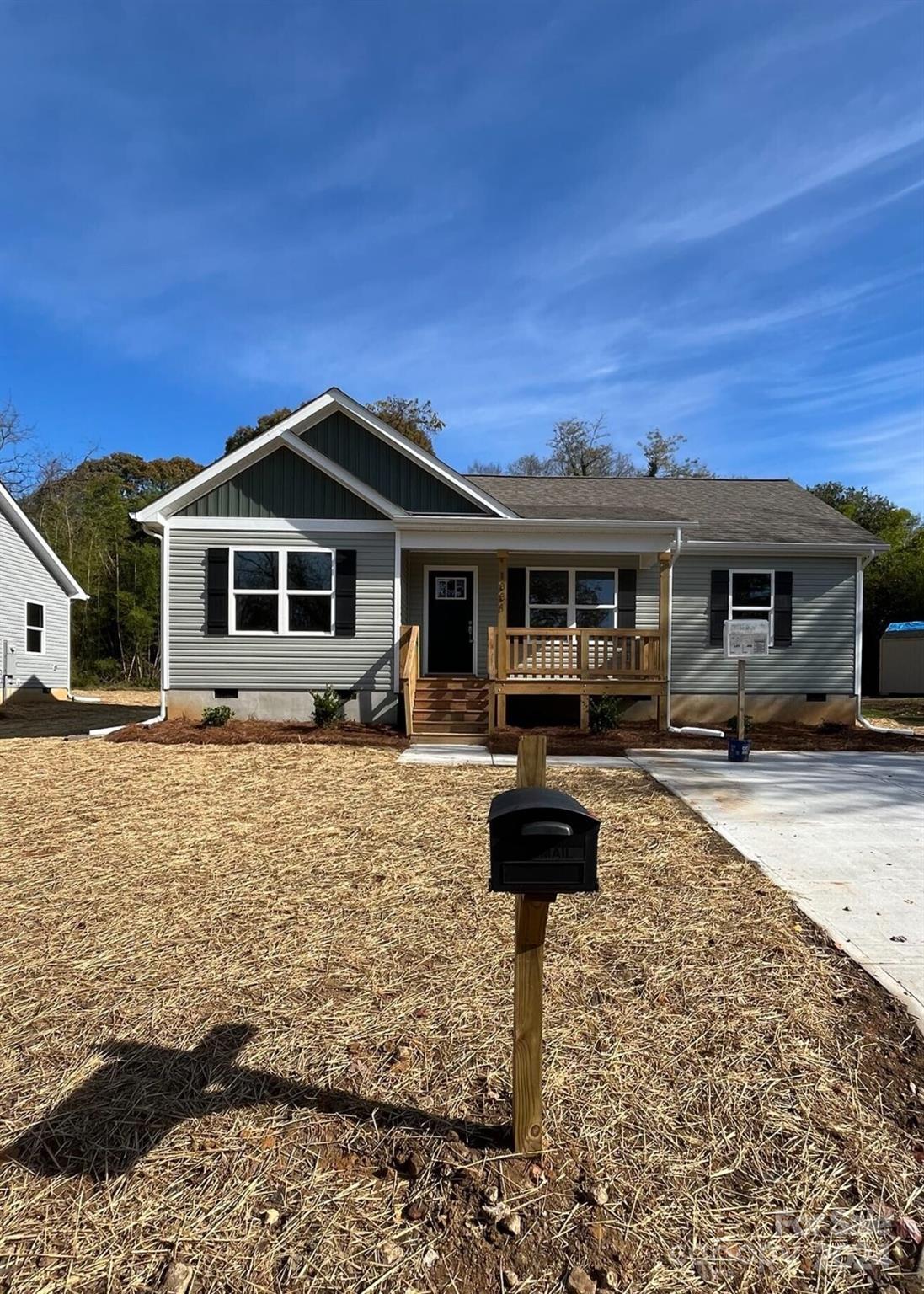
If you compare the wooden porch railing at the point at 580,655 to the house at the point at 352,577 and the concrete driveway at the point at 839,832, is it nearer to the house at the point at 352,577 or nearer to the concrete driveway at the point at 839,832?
the house at the point at 352,577

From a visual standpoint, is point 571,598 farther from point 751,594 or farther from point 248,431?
point 248,431

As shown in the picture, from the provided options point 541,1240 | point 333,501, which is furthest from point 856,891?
point 333,501

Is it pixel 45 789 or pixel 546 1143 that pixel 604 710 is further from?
pixel 546 1143

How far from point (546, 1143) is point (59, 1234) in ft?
4.19

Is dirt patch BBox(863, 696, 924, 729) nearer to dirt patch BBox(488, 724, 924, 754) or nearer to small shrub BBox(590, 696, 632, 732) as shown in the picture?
dirt patch BBox(488, 724, 924, 754)

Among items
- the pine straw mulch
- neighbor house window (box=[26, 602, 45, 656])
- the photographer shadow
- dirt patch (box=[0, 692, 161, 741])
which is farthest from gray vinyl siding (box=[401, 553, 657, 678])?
neighbor house window (box=[26, 602, 45, 656])


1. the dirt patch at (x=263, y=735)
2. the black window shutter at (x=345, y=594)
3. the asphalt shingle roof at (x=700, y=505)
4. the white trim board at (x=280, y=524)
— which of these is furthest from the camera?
the asphalt shingle roof at (x=700, y=505)

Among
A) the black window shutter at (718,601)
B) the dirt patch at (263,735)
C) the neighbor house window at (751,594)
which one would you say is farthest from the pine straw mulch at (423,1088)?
the neighbor house window at (751,594)

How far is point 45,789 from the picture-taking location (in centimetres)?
670

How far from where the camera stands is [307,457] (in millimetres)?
10875

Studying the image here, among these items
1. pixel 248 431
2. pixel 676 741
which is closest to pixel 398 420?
pixel 248 431

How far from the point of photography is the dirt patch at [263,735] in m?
A: 9.52

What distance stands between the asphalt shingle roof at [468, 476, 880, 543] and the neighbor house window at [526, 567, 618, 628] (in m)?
1.17

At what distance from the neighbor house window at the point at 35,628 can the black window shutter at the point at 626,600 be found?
1468 cm
